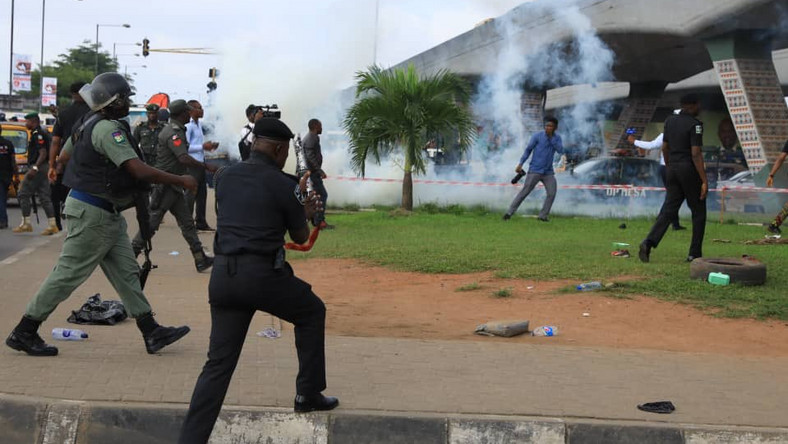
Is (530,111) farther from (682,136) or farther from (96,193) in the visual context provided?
(96,193)

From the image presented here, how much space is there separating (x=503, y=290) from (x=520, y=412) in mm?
3916

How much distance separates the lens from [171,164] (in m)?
10.5

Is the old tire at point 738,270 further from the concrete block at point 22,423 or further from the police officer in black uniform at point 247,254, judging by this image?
the concrete block at point 22,423

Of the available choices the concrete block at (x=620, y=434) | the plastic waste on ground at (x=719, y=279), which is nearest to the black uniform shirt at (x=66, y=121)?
the plastic waste on ground at (x=719, y=279)

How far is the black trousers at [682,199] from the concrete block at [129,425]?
6.53 metres

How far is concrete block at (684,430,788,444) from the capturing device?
4965 millimetres

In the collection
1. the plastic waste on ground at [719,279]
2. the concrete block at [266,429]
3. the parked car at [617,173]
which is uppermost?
the parked car at [617,173]

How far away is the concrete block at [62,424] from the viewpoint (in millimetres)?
4984

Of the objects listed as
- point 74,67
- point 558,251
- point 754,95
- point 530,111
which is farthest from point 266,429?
point 74,67

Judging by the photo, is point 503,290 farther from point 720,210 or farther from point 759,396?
point 720,210

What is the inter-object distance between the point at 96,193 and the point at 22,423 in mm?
1510

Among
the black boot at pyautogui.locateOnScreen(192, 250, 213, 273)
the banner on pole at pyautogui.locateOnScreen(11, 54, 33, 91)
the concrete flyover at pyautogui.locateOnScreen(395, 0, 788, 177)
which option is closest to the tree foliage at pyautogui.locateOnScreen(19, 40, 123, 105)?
the banner on pole at pyautogui.locateOnScreen(11, 54, 33, 91)

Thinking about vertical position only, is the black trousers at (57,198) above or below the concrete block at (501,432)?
above

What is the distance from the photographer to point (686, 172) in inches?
395
